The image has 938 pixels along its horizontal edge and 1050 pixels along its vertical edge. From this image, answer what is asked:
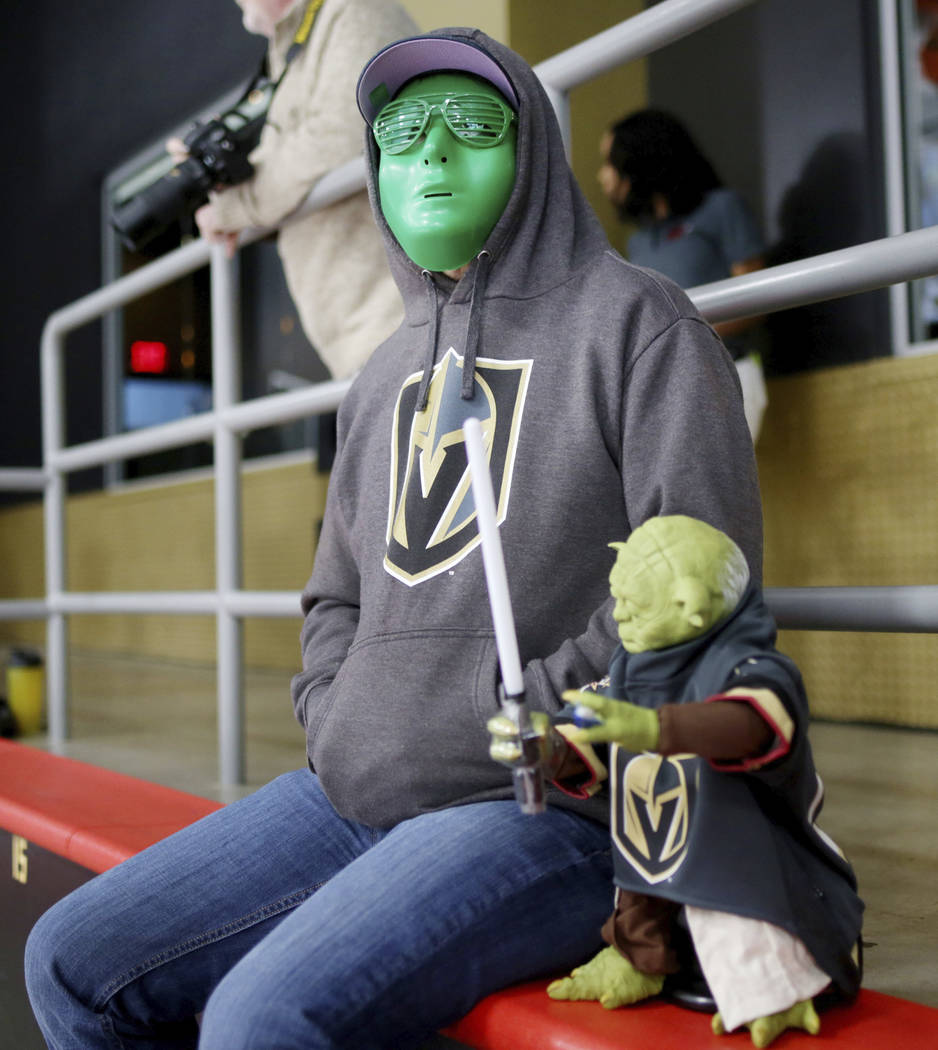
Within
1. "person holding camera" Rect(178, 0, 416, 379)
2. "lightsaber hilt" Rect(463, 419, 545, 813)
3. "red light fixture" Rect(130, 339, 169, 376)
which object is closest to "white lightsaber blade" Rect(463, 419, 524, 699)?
"lightsaber hilt" Rect(463, 419, 545, 813)

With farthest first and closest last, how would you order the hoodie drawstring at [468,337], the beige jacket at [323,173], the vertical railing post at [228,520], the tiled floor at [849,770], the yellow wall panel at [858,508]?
the yellow wall panel at [858,508]
the vertical railing post at [228,520]
the beige jacket at [323,173]
the tiled floor at [849,770]
the hoodie drawstring at [468,337]

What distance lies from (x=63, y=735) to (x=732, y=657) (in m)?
2.29

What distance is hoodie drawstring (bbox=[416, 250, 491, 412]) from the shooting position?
2.84ft

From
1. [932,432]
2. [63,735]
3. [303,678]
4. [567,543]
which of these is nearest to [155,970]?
[303,678]

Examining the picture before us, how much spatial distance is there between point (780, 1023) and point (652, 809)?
0.13 metres

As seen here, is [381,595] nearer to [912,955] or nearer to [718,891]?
[718,891]

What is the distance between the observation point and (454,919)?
2.23 ft

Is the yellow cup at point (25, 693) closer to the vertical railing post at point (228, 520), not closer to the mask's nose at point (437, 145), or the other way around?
the vertical railing post at point (228, 520)

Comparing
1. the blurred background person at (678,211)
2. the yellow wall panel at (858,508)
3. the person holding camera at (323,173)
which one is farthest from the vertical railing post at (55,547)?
the yellow wall panel at (858,508)

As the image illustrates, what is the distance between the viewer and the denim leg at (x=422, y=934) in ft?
2.13

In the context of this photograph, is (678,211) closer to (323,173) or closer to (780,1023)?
(323,173)

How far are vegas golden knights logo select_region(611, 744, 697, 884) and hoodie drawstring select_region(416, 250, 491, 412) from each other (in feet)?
1.09

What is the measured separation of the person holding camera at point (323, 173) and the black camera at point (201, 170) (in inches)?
0.9

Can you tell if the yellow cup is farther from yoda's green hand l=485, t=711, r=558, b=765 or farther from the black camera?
yoda's green hand l=485, t=711, r=558, b=765
